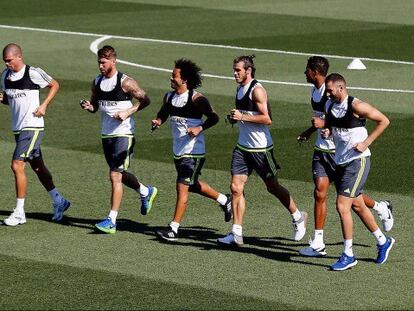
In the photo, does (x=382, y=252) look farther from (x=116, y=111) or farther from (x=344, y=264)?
(x=116, y=111)

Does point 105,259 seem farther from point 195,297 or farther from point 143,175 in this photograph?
point 143,175

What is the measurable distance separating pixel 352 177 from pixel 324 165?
114cm

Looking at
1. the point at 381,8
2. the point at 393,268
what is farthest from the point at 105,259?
the point at 381,8

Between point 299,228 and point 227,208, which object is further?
point 227,208

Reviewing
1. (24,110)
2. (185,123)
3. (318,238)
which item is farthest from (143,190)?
(318,238)

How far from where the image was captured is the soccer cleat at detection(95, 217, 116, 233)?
19655mm

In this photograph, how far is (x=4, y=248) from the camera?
18797 mm

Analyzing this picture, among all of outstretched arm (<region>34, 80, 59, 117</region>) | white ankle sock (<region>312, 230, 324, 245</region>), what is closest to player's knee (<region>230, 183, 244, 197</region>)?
white ankle sock (<region>312, 230, 324, 245</region>)

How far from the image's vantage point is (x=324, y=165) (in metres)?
18.8

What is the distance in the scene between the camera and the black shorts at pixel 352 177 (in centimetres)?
1766

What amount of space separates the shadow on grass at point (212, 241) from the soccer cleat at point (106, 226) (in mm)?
165

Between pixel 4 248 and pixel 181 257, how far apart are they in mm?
2498

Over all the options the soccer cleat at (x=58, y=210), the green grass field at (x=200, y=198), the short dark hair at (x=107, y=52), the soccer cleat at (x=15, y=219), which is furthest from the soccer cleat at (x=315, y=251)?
the soccer cleat at (x=15, y=219)

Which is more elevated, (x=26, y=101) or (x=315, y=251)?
(x=26, y=101)
